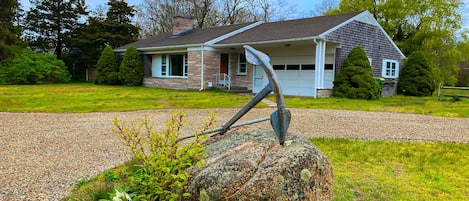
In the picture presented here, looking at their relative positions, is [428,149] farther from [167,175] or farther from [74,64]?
[74,64]

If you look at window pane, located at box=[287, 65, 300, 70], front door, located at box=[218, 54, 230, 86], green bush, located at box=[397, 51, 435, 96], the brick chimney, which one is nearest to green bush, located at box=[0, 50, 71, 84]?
the brick chimney

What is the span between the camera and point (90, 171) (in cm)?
398

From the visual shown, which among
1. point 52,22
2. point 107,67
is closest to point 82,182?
point 107,67

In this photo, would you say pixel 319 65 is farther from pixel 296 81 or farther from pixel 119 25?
pixel 119 25

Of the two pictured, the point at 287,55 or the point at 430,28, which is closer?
the point at 287,55

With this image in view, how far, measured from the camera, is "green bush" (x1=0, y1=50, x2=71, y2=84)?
72.2 feet

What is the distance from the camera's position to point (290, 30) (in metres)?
16.2

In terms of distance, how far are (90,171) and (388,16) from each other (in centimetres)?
2597

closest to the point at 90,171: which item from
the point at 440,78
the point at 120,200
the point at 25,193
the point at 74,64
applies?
the point at 25,193

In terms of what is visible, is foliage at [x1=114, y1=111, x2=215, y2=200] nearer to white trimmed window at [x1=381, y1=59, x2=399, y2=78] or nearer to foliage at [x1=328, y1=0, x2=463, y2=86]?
white trimmed window at [x1=381, y1=59, x2=399, y2=78]

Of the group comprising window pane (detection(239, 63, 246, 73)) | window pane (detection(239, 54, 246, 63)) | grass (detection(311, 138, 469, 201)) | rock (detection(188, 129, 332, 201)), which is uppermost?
window pane (detection(239, 54, 246, 63))

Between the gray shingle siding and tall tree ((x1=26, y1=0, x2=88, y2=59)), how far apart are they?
22.4 meters

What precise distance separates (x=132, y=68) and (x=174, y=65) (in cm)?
280

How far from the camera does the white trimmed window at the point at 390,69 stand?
57.4ft
